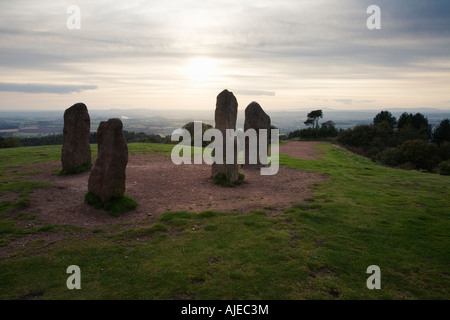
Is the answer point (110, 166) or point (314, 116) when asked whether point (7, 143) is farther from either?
point (314, 116)

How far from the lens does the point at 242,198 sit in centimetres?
1461

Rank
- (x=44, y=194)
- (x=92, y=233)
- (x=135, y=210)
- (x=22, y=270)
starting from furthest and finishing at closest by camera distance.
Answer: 1. (x=44, y=194)
2. (x=135, y=210)
3. (x=92, y=233)
4. (x=22, y=270)

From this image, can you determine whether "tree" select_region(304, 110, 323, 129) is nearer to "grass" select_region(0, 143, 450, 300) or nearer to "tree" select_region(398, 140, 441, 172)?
"tree" select_region(398, 140, 441, 172)

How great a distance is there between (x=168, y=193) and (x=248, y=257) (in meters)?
7.81

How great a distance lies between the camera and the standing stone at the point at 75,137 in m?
18.4

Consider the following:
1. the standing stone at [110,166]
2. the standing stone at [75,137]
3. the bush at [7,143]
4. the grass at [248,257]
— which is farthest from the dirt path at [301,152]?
the bush at [7,143]

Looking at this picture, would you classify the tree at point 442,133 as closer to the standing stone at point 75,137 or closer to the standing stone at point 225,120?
the standing stone at point 225,120

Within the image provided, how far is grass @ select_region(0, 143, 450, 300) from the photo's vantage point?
7020 mm

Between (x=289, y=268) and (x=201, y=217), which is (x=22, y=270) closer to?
(x=201, y=217)

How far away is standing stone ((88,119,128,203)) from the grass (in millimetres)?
2331

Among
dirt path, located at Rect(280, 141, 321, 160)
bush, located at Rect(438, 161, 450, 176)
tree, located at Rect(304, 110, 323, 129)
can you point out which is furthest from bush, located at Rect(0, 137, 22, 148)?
tree, located at Rect(304, 110, 323, 129)
